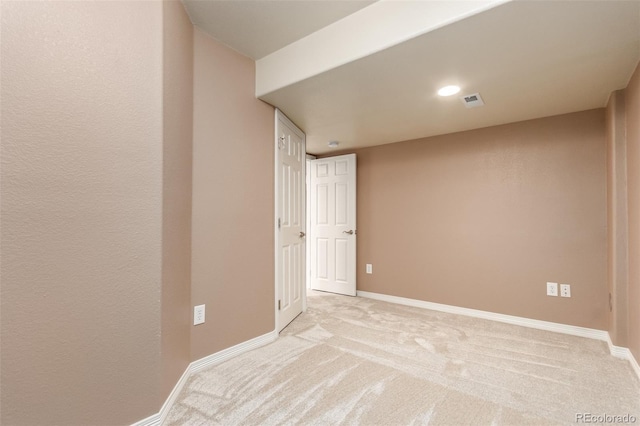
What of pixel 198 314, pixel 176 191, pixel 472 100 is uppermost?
pixel 472 100

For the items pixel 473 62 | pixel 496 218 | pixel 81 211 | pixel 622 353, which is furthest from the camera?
pixel 496 218

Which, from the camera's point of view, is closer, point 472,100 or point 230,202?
point 230,202

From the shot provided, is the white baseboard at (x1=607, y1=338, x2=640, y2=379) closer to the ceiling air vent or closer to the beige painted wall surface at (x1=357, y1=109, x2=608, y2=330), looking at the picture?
the beige painted wall surface at (x1=357, y1=109, x2=608, y2=330)

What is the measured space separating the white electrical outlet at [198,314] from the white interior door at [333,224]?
2281 mm

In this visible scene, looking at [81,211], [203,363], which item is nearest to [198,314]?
[203,363]

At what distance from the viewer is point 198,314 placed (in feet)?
6.12

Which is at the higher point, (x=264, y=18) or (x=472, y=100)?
(x=264, y=18)

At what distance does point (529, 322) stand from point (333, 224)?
7.89ft

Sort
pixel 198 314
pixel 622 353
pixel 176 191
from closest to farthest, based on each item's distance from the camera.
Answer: pixel 176 191
pixel 198 314
pixel 622 353

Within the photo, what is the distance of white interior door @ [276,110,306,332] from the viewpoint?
251cm

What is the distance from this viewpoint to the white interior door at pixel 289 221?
2512 mm

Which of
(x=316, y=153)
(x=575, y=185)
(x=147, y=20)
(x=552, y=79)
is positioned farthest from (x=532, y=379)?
(x=316, y=153)

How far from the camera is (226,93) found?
2.07 meters

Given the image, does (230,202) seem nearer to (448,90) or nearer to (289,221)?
(289,221)
